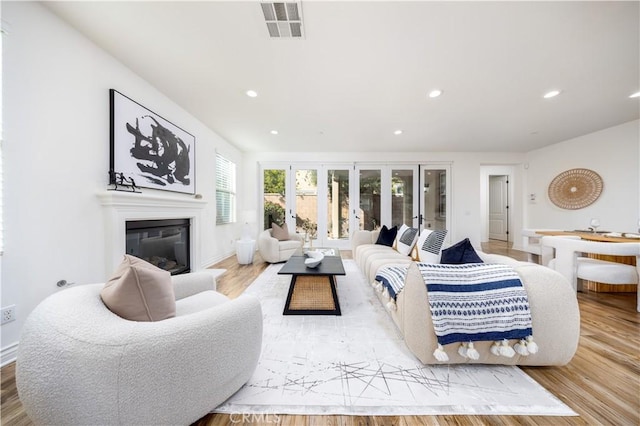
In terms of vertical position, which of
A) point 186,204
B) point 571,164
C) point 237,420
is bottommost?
point 237,420

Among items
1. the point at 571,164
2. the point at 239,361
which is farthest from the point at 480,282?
the point at 571,164

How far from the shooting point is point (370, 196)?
19.4 ft

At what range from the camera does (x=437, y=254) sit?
2457 mm

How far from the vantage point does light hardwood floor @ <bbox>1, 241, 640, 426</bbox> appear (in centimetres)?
112

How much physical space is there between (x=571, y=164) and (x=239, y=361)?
701 cm

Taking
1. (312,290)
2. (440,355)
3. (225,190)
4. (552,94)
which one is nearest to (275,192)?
(225,190)

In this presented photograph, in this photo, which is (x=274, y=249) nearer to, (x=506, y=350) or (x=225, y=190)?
(x=225, y=190)

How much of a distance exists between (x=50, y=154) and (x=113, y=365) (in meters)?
1.93

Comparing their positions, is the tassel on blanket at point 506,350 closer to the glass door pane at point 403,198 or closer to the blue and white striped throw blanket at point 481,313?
the blue and white striped throw blanket at point 481,313

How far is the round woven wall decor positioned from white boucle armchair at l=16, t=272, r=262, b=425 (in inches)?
267

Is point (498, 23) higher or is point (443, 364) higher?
point (498, 23)

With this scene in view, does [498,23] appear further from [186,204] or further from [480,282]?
[186,204]

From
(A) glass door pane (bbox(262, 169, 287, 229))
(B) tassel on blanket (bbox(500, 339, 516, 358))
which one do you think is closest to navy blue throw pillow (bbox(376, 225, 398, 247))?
(B) tassel on blanket (bbox(500, 339, 516, 358))

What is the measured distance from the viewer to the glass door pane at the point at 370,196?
5.91 metres
